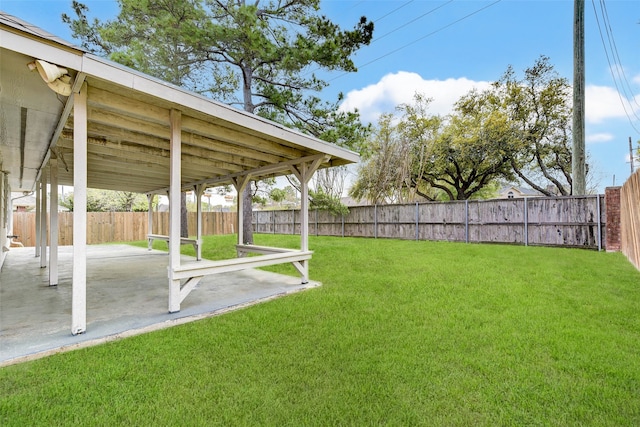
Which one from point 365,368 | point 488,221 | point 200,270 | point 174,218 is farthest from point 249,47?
point 488,221

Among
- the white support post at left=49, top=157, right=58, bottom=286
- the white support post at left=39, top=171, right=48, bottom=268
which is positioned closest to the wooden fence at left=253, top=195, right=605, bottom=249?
the white support post at left=39, top=171, right=48, bottom=268

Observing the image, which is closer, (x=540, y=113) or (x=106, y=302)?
(x=106, y=302)

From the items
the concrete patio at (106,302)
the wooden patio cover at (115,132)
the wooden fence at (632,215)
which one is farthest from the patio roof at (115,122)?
the wooden fence at (632,215)

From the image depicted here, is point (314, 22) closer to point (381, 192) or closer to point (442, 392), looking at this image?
point (442, 392)

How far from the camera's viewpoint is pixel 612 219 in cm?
740

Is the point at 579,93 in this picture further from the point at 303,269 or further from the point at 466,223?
the point at 303,269

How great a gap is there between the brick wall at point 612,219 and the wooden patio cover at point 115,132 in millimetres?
7210

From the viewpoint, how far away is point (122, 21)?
8672 mm

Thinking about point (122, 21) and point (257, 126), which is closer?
point (257, 126)

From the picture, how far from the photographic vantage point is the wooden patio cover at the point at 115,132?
235cm

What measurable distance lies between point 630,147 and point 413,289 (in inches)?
1224

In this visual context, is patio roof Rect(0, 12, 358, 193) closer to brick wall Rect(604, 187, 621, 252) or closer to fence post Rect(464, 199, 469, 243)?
fence post Rect(464, 199, 469, 243)

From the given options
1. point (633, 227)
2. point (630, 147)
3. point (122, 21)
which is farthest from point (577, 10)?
point (630, 147)

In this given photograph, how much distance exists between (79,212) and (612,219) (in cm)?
1088
